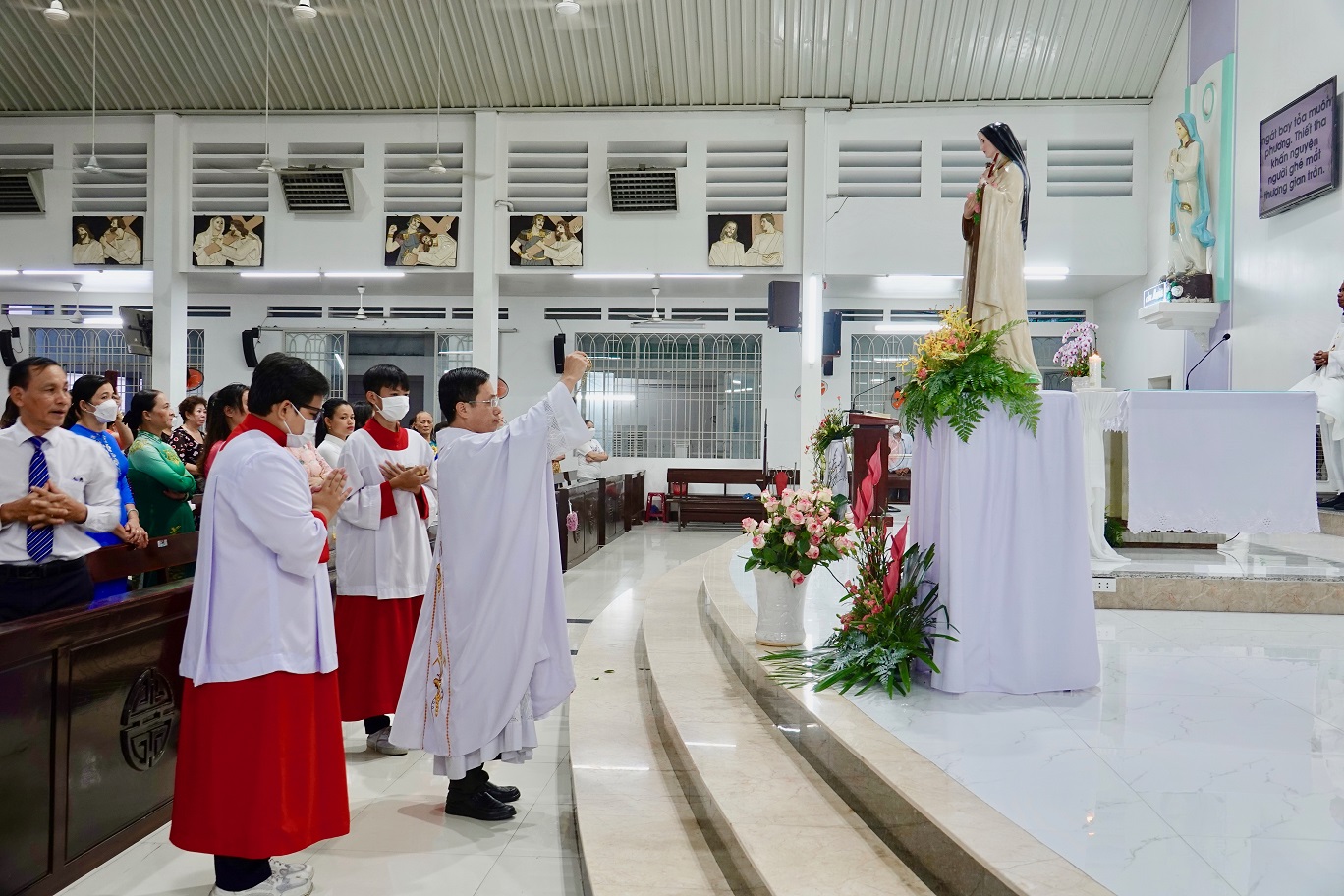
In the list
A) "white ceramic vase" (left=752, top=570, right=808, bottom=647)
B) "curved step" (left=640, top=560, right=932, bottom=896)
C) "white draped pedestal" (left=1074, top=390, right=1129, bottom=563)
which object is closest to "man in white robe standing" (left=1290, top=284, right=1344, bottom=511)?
"white draped pedestal" (left=1074, top=390, right=1129, bottom=563)

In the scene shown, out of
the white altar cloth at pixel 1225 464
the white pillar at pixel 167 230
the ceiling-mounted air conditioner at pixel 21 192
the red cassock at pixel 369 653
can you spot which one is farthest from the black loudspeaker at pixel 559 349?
the red cassock at pixel 369 653

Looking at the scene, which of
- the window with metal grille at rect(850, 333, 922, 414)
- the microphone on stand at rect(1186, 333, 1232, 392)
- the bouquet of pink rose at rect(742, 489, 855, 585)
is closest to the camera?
the bouquet of pink rose at rect(742, 489, 855, 585)

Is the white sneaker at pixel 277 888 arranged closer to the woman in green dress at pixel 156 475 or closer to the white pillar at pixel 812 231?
the woman in green dress at pixel 156 475

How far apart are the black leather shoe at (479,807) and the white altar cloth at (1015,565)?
154 cm

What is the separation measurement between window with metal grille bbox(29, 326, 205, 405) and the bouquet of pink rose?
12764mm

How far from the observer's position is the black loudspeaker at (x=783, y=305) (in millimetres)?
11281

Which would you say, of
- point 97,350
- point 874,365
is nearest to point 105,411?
point 874,365

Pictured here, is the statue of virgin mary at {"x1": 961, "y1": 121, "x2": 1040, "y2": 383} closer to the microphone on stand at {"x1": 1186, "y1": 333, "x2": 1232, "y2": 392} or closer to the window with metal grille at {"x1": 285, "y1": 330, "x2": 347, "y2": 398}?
the microphone on stand at {"x1": 1186, "y1": 333, "x2": 1232, "y2": 392}

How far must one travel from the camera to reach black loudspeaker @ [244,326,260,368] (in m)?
13.8

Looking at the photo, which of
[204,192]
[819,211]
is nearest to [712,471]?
[819,211]

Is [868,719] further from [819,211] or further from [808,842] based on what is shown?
[819,211]

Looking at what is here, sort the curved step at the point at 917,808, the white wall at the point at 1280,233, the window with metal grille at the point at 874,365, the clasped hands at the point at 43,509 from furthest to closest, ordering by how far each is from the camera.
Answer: the window with metal grille at the point at 874,365, the white wall at the point at 1280,233, the clasped hands at the point at 43,509, the curved step at the point at 917,808

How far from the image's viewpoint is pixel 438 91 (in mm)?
11266

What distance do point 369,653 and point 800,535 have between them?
181 centimetres
